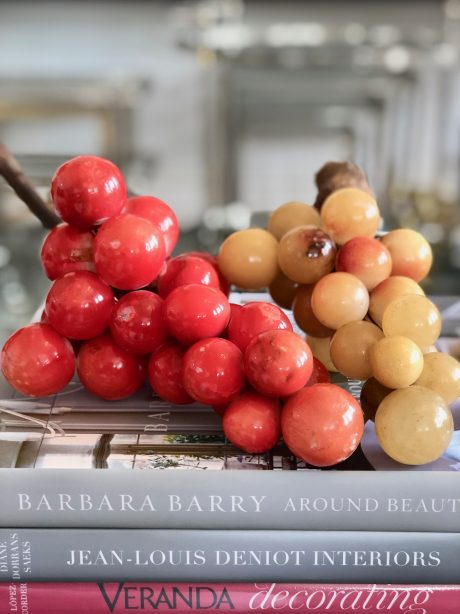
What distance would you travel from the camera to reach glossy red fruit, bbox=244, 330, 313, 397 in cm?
33

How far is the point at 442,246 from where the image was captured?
1.98 meters

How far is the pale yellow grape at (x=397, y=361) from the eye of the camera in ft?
1.14

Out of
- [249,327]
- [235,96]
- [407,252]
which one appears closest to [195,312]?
[249,327]

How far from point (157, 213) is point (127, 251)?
0.22ft

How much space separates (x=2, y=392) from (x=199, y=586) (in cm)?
15

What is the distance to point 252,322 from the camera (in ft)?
1.23

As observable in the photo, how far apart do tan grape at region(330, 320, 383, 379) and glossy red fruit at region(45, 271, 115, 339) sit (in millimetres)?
118

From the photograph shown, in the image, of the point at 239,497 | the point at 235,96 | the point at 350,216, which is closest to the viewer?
the point at 239,497

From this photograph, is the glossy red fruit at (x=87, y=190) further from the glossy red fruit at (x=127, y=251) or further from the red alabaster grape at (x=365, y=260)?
the red alabaster grape at (x=365, y=260)

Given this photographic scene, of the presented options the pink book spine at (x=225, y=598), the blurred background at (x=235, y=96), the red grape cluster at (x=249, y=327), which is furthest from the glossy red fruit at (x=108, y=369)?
the blurred background at (x=235, y=96)

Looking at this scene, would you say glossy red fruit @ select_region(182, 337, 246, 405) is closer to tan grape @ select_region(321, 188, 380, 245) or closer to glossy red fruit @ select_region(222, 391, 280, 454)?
glossy red fruit @ select_region(222, 391, 280, 454)

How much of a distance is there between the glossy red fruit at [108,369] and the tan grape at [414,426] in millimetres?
127

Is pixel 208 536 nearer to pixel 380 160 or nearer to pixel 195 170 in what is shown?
pixel 380 160

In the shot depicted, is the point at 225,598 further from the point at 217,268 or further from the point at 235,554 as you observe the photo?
the point at 217,268
